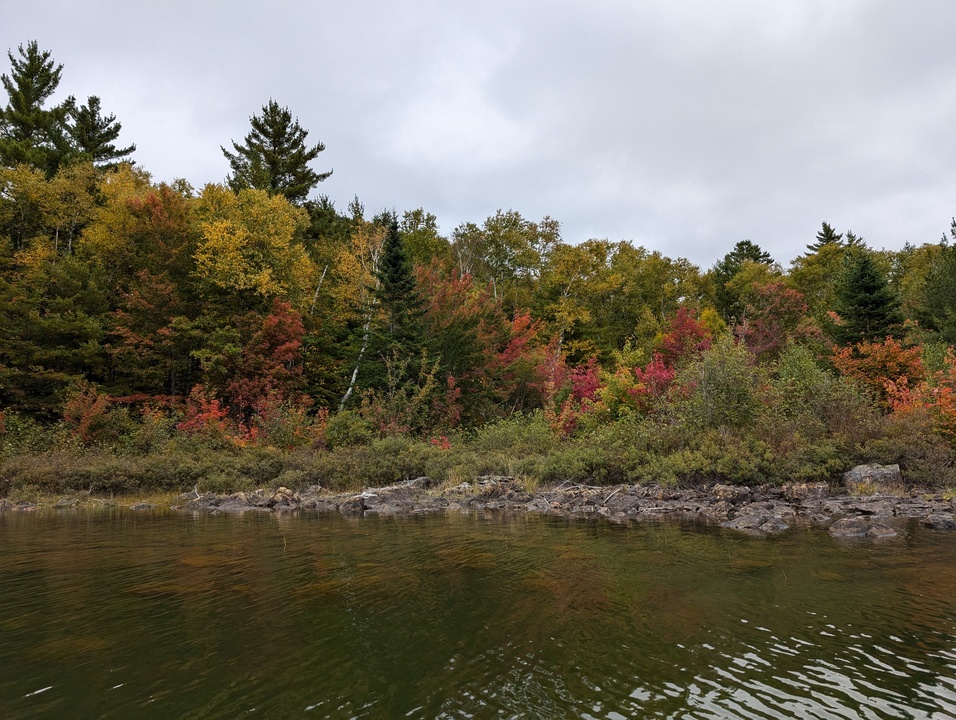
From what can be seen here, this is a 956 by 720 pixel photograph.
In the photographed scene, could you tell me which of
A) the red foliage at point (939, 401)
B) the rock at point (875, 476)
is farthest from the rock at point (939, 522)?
the red foliage at point (939, 401)

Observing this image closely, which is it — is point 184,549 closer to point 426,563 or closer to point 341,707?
point 426,563

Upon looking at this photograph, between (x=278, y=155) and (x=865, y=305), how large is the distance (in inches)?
1692

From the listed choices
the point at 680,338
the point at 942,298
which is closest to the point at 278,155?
the point at 680,338

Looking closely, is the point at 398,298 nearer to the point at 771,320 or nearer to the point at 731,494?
the point at 731,494

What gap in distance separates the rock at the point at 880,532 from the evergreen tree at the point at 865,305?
1957 centimetres

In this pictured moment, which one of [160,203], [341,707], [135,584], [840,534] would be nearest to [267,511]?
[135,584]

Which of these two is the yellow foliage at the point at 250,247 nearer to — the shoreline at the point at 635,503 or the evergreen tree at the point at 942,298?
the shoreline at the point at 635,503

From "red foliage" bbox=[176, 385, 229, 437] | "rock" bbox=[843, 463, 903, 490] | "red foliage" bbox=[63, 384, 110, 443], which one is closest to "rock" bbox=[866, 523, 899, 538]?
"rock" bbox=[843, 463, 903, 490]

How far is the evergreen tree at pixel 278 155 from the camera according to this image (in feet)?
150

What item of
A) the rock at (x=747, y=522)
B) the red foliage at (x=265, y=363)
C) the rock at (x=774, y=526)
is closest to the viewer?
the rock at (x=774, y=526)

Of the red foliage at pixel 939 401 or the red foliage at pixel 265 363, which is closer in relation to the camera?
the red foliage at pixel 939 401

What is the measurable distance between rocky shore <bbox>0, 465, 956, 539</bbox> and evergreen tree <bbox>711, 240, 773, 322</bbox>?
3514 centimetres

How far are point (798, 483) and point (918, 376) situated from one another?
13.7 meters

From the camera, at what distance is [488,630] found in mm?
6559
